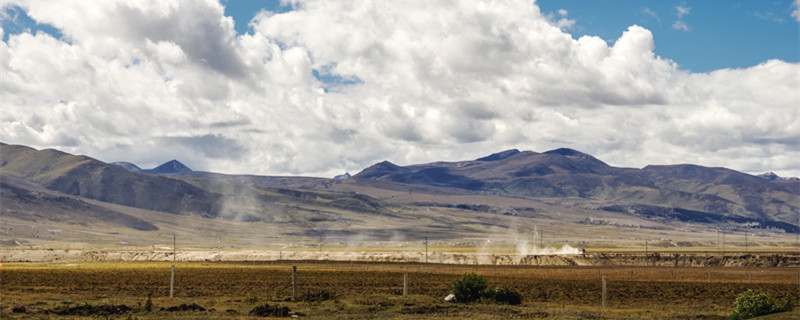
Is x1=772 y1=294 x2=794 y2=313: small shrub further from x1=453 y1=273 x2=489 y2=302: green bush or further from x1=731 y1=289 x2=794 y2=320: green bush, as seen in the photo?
x1=453 y1=273 x2=489 y2=302: green bush

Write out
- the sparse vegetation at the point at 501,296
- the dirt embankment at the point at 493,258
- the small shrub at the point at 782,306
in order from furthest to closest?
the dirt embankment at the point at 493,258, the sparse vegetation at the point at 501,296, the small shrub at the point at 782,306

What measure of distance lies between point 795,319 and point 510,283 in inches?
1824

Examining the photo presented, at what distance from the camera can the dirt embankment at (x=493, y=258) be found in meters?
146

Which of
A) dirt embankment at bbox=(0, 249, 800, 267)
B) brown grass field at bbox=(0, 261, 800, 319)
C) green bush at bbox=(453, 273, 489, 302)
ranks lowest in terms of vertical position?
→ dirt embankment at bbox=(0, 249, 800, 267)

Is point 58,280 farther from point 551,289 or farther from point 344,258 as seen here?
point 344,258

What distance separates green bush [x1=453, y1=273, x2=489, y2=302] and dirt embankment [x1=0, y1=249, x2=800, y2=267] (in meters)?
98.9

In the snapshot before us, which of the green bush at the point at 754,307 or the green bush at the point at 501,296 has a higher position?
the green bush at the point at 754,307

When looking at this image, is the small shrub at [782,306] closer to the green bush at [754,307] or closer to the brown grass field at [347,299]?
the green bush at [754,307]

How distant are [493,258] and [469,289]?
341 ft

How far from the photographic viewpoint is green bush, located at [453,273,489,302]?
46438 millimetres

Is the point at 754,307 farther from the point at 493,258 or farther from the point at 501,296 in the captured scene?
the point at 493,258

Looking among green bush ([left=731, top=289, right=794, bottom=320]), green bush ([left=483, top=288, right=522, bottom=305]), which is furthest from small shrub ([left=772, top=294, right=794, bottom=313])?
green bush ([left=483, top=288, right=522, bottom=305])

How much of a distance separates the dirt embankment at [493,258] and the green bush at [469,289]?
9895cm

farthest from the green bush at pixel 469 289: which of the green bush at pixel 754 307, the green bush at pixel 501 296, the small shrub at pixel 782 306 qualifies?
the small shrub at pixel 782 306
